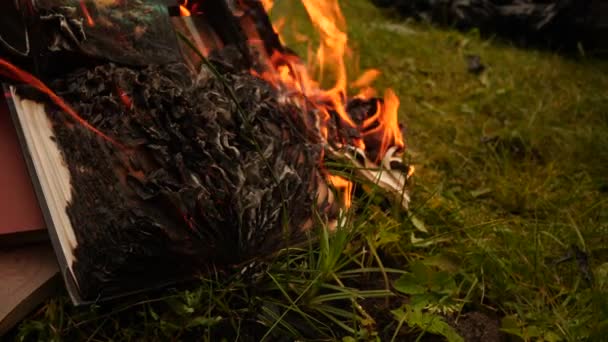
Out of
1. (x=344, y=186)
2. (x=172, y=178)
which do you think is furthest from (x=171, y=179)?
(x=344, y=186)

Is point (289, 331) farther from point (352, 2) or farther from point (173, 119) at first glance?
point (352, 2)

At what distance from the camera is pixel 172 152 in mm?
1912

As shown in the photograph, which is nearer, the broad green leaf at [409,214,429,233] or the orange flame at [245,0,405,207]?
the broad green leaf at [409,214,429,233]

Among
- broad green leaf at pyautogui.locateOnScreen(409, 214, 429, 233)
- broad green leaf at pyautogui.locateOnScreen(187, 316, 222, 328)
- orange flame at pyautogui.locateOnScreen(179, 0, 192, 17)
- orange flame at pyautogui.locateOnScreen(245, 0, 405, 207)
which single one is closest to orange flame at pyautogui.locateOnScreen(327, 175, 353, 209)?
orange flame at pyautogui.locateOnScreen(245, 0, 405, 207)

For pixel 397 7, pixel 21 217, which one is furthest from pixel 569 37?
pixel 21 217

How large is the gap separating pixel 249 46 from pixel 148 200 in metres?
0.91

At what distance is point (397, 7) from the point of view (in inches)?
203

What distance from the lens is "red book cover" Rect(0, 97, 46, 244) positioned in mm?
1787

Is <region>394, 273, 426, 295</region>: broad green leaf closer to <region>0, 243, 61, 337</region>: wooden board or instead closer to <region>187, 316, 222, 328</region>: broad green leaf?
<region>187, 316, 222, 328</region>: broad green leaf

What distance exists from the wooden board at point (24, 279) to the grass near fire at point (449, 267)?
39mm

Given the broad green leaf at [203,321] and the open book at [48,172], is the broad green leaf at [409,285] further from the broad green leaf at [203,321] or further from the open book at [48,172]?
the open book at [48,172]

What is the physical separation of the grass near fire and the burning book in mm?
112

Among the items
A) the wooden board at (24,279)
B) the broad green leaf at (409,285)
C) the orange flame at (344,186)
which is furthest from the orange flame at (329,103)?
the wooden board at (24,279)

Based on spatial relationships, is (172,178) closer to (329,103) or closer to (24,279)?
(24,279)
